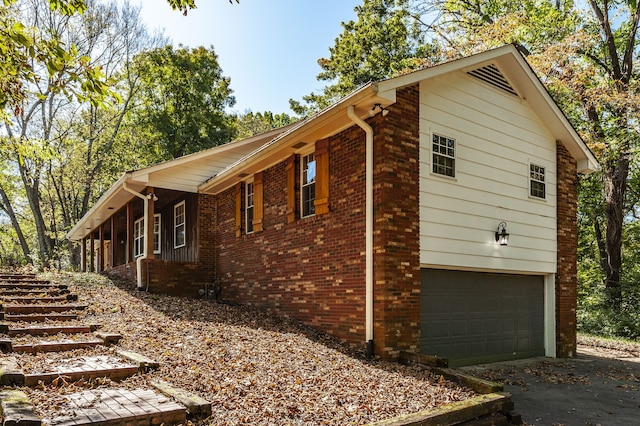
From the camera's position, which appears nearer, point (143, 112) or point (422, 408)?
point (422, 408)

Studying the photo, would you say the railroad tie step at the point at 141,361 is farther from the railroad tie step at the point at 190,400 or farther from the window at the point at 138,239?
the window at the point at 138,239

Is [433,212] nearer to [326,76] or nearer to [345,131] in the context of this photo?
[345,131]

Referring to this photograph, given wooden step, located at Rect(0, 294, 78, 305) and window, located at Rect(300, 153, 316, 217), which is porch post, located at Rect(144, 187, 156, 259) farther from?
window, located at Rect(300, 153, 316, 217)

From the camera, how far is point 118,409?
165 inches

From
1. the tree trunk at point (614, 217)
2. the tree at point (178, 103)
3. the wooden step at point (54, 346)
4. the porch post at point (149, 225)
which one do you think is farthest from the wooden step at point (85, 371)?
the tree at point (178, 103)

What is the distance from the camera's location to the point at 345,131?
8.57 m

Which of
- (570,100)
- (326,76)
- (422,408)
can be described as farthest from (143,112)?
(422,408)

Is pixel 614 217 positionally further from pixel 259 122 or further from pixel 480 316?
pixel 259 122

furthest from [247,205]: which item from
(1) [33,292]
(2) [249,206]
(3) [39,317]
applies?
→ (3) [39,317]

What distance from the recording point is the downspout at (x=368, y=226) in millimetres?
7613

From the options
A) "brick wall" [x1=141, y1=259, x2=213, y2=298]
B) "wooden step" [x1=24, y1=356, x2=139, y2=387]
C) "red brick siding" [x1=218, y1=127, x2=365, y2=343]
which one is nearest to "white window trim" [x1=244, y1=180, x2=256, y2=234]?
"red brick siding" [x1=218, y1=127, x2=365, y2=343]

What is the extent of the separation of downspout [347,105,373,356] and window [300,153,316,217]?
71.5 inches

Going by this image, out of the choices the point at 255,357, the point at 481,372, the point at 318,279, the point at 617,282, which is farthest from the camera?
the point at 617,282

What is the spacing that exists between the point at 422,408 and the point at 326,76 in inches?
967
